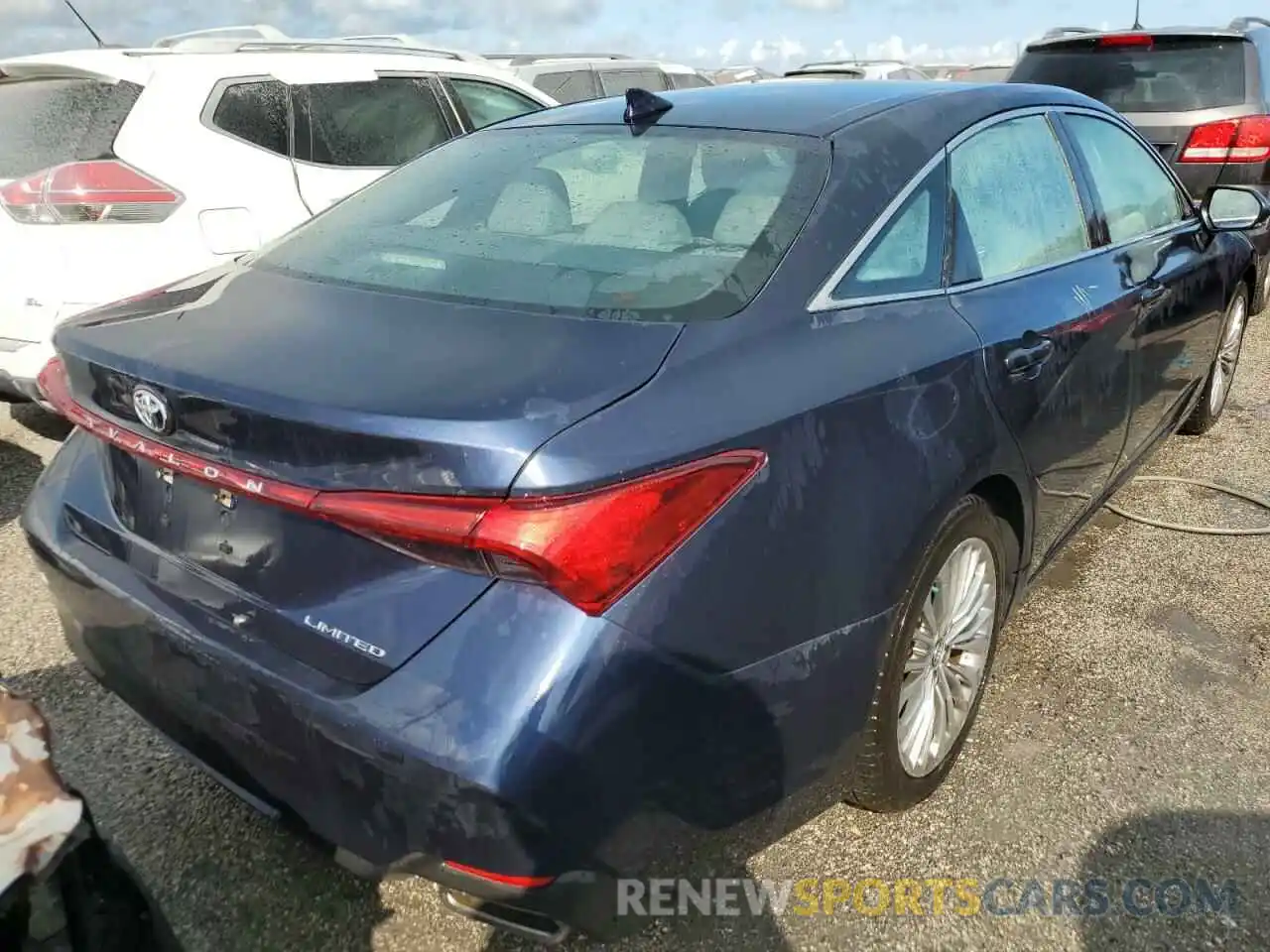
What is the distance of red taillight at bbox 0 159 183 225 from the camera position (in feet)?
12.7

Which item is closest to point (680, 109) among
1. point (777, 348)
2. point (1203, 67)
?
point (777, 348)

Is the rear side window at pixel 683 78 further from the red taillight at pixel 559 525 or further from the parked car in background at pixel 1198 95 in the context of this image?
the red taillight at pixel 559 525

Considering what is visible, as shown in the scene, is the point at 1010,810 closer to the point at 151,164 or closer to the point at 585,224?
the point at 585,224

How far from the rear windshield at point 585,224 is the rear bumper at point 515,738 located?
60cm

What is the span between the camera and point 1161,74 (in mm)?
5898

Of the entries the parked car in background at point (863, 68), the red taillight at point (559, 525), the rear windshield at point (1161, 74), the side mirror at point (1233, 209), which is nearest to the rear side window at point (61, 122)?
the red taillight at point (559, 525)

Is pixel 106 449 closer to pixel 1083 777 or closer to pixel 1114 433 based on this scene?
pixel 1083 777

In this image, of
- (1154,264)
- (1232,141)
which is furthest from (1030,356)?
(1232,141)

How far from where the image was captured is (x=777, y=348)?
1.71 metres

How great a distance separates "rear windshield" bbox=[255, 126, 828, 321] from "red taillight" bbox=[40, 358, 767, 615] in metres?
0.37

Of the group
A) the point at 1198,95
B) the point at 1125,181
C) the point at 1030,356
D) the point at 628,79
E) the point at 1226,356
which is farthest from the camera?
the point at 628,79

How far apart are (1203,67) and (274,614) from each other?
6.23 m

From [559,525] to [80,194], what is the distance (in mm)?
3381

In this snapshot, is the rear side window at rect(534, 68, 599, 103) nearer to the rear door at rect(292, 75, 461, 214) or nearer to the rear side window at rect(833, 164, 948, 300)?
the rear door at rect(292, 75, 461, 214)
